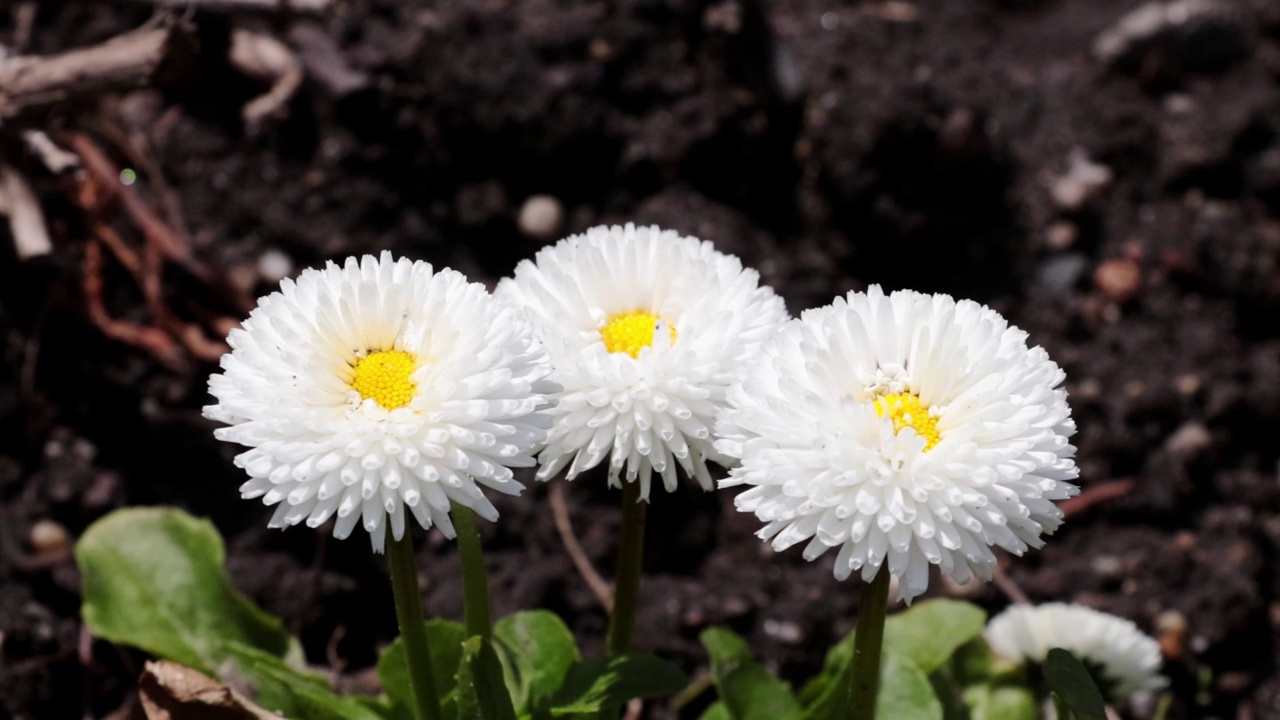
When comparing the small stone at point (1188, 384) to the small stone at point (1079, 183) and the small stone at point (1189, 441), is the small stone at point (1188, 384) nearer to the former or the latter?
the small stone at point (1189, 441)

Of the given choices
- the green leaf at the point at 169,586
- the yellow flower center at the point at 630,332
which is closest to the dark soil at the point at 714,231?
the green leaf at the point at 169,586

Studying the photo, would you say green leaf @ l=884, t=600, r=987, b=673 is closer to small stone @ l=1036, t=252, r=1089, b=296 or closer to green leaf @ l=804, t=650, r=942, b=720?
green leaf @ l=804, t=650, r=942, b=720

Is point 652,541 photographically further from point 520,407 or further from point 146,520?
point 520,407

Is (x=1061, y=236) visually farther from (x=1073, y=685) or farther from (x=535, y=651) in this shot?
(x=535, y=651)

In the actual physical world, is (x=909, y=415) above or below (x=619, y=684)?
above

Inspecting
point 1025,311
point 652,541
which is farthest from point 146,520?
point 1025,311

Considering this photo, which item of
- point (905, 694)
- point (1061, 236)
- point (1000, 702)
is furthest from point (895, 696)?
point (1061, 236)

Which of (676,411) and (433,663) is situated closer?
(676,411)
